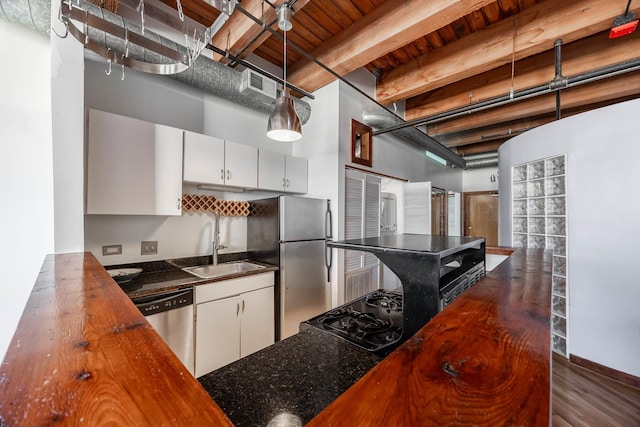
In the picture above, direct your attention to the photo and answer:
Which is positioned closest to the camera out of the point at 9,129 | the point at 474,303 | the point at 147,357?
the point at 147,357

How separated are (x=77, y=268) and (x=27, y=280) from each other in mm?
939

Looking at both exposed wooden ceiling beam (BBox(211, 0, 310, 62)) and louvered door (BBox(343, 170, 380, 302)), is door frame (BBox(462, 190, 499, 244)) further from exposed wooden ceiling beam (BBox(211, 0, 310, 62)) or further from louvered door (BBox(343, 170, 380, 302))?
exposed wooden ceiling beam (BBox(211, 0, 310, 62))

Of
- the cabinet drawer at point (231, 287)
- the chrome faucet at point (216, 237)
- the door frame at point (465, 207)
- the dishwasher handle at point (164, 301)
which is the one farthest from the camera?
the door frame at point (465, 207)

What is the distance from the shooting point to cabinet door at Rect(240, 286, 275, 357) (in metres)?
2.33

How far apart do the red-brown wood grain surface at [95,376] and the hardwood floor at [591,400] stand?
274 centimetres

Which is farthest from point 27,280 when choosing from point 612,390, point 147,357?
point 612,390

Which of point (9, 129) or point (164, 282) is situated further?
point (164, 282)

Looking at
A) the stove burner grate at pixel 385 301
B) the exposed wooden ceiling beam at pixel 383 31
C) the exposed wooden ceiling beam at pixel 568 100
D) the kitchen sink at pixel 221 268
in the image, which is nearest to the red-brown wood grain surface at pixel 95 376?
the stove burner grate at pixel 385 301

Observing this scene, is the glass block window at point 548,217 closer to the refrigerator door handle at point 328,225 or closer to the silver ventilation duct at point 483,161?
the refrigerator door handle at point 328,225

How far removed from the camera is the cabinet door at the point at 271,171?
278 cm

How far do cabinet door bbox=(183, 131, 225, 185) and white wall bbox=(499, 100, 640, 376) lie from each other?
11.9 ft

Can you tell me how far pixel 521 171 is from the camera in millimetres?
3289

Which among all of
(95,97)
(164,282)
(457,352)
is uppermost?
(95,97)

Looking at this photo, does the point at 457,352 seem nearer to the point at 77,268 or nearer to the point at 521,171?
the point at 77,268
